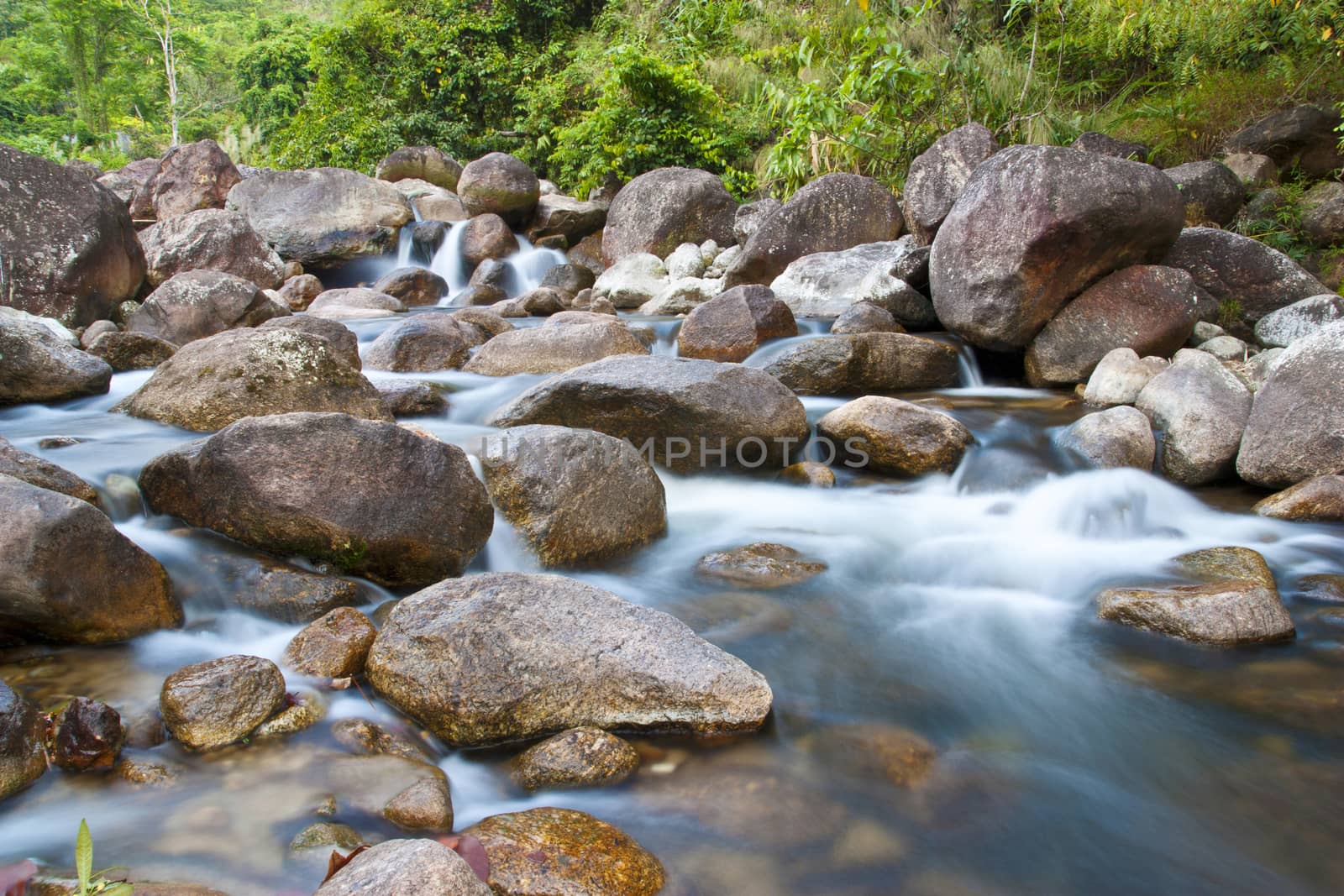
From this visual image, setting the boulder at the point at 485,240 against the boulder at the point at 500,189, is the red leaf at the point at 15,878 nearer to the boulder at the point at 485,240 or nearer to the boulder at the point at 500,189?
the boulder at the point at 485,240

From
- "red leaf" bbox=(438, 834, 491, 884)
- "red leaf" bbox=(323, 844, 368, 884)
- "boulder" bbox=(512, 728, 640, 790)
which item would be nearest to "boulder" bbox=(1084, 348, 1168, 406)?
"boulder" bbox=(512, 728, 640, 790)

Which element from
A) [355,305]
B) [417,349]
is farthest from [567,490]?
[355,305]

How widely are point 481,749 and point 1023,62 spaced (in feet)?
41.1

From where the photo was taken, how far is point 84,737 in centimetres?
240

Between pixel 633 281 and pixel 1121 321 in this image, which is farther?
pixel 633 281

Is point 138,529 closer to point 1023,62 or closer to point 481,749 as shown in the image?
point 481,749

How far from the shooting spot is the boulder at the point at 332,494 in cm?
353

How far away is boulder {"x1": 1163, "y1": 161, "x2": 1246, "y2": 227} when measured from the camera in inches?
350

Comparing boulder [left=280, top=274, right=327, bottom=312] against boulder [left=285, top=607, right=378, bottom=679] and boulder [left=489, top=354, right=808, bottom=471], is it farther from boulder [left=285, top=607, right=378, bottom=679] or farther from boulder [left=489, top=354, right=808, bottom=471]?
boulder [left=285, top=607, right=378, bottom=679]

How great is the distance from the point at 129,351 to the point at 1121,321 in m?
8.02

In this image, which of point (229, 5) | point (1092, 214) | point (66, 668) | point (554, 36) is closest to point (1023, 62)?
point (1092, 214)

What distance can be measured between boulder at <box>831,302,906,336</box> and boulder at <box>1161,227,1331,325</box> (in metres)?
2.29

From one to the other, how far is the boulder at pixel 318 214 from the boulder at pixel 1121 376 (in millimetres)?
11555

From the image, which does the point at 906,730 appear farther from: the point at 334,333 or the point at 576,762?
the point at 334,333
